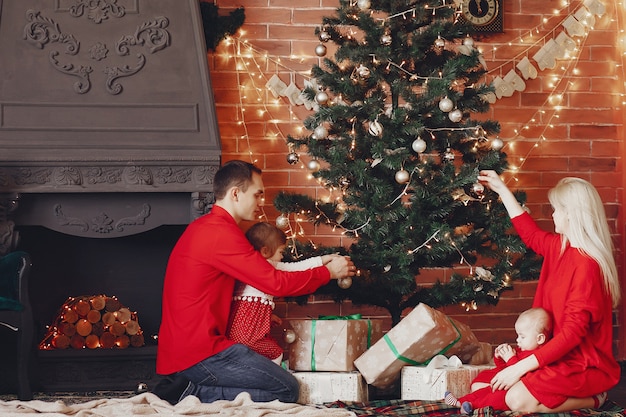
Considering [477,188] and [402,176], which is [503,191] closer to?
[477,188]

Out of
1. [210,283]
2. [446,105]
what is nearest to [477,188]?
[446,105]

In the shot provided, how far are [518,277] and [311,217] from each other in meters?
0.94

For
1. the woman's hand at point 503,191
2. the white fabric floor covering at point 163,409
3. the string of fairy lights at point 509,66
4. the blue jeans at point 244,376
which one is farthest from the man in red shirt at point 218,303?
the string of fairy lights at point 509,66

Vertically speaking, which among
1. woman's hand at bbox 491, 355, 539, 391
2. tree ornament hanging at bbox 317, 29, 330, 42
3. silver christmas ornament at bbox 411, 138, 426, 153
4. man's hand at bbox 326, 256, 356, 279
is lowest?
woman's hand at bbox 491, 355, 539, 391

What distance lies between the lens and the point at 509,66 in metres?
4.74

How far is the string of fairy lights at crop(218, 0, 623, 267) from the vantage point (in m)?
4.55

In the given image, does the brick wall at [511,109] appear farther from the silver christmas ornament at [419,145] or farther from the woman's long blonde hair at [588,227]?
the woman's long blonde hair at [588,227]

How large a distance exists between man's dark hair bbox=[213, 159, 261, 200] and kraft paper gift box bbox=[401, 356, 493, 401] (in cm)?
102

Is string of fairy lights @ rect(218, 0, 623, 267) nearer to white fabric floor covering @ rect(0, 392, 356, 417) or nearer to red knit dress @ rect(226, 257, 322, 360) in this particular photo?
red knit dress @ rect(226, 257, 322, 360)

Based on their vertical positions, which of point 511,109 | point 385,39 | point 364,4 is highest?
point 364,4

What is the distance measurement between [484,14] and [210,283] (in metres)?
2.32

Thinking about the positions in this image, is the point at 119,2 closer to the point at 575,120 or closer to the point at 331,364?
the point at 331,364

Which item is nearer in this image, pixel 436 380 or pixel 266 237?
pixel 436 380

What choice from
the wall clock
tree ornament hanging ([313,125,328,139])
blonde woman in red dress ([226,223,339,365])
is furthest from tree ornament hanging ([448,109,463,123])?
the wall clock
